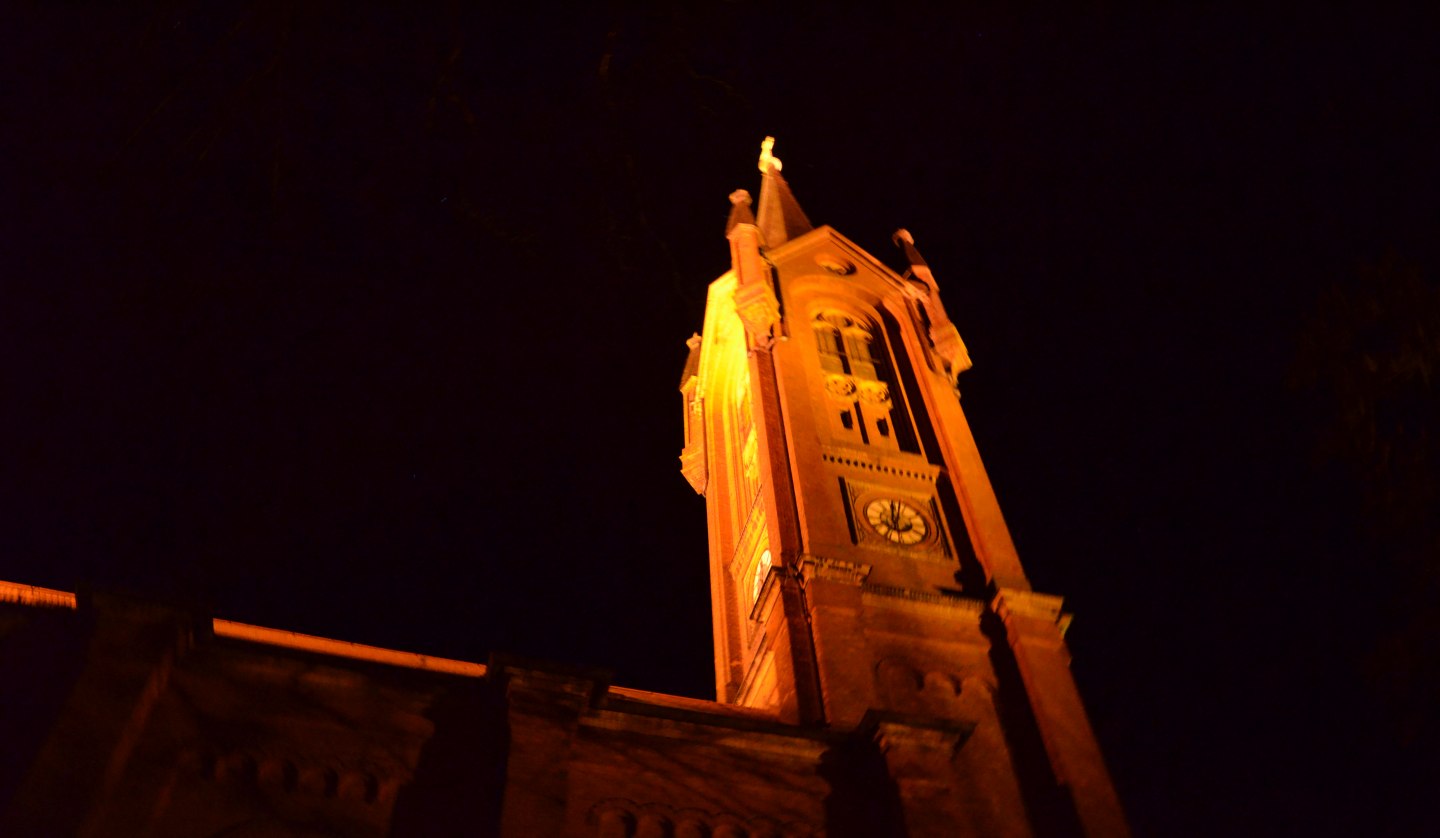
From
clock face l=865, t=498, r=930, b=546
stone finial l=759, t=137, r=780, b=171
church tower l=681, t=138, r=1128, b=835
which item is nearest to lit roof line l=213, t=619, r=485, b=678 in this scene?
church tower l=681, t=138, r=1128, b=835

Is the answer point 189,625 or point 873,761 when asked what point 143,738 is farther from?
point 873,761

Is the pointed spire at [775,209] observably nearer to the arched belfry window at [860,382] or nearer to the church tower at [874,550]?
the church tower at [874,550]

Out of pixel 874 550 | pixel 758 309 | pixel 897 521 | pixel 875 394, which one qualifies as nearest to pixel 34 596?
pixel 874 550

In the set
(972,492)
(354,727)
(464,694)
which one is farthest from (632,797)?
(972,492)

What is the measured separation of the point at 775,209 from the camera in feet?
108

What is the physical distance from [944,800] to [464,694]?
684 cm

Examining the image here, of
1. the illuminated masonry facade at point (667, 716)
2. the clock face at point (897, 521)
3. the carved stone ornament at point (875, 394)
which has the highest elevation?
the carved stone ornament at point (875, 394)

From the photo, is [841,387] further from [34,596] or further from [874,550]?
[34,596]

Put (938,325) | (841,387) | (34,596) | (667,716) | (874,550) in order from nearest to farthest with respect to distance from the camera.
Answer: (34,596) → (667,716) → (874,550) → (841,387) → (938,325)

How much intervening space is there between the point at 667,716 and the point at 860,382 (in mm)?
11865

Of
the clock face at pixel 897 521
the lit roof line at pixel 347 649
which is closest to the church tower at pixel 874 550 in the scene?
the clock face at pixel 897 521

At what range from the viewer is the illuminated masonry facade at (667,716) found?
1298 centimetres

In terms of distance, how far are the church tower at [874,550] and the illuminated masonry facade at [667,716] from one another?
0.06 m

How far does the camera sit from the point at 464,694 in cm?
1505
